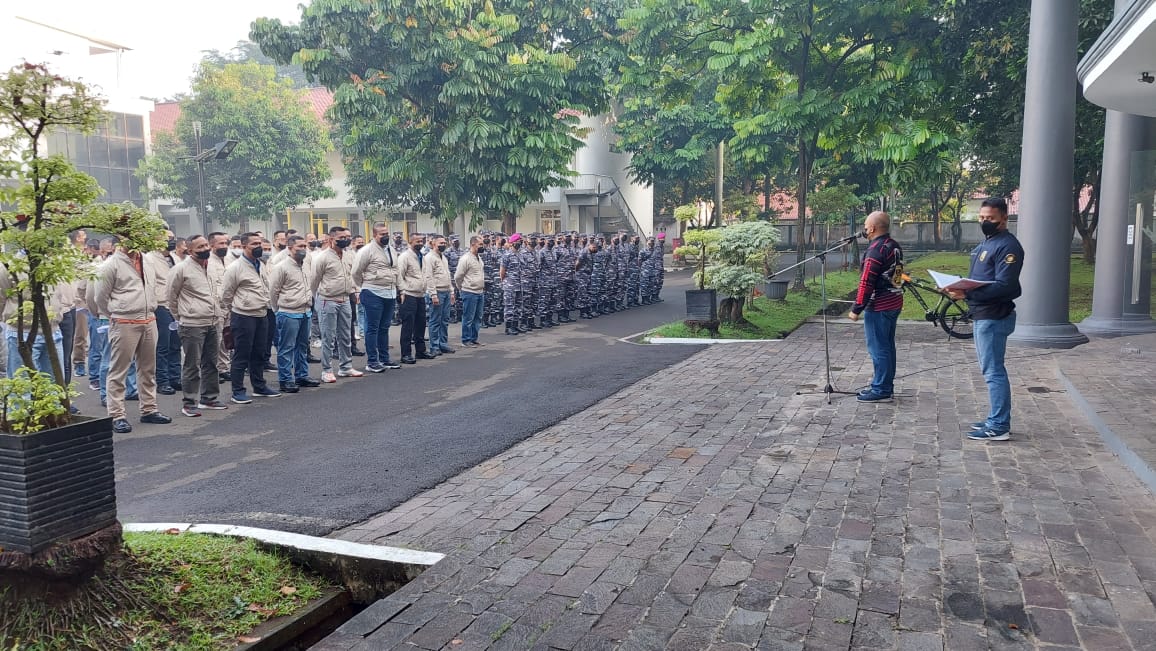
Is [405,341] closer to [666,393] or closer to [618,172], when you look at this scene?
[666,393]

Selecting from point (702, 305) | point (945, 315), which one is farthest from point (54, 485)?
point (702, 305)

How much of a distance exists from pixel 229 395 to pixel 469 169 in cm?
1300

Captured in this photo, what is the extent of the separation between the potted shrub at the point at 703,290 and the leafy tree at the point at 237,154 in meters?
26.5

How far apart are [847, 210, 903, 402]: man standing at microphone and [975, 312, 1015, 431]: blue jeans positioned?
4.64ft

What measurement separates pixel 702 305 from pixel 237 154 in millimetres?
28142

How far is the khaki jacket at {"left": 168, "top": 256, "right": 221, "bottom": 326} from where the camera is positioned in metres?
9.17

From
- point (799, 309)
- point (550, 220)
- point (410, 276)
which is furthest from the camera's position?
point (550, 220)

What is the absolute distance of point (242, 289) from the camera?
9766mm

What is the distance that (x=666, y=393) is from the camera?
9.49m

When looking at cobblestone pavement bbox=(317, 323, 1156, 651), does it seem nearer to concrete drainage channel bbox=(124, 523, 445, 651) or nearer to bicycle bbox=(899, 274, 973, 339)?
concrete drainage channel bbox=(124, 523, 445, 651)

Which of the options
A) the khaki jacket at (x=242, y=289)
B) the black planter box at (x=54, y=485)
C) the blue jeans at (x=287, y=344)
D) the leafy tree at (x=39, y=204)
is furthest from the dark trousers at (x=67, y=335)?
the black planter box at (x=54, y=485)

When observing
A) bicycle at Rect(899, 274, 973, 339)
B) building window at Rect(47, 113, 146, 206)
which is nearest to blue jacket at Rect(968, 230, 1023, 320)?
bicycle at Rect(899, 274, 973, 339)

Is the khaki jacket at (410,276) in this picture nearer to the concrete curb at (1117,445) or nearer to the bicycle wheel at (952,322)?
the bicycle wheel at (952,322)

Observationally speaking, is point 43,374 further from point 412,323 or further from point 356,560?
point 412,323
